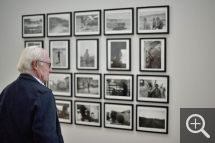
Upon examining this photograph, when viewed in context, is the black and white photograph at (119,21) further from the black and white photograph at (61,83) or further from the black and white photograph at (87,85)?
the black and white photograph at (61,83)

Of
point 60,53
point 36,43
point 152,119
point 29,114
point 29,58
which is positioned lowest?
point 152,119

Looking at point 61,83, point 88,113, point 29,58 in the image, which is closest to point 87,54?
point 61,83

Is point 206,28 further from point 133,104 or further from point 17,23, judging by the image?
point 17,23

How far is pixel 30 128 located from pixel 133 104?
1.63 metres

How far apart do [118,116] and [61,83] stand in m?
0.93

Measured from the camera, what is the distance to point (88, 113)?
3.37 meters

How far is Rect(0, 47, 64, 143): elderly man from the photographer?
1.67 m

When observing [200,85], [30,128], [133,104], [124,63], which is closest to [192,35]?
[200,85]

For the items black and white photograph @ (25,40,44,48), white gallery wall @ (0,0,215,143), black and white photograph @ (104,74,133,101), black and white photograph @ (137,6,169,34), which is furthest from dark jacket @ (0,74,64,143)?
black and white photograph @ (25,40,44,48)

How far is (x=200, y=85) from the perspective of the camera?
2.82m

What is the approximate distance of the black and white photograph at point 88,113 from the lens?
10.8 ft

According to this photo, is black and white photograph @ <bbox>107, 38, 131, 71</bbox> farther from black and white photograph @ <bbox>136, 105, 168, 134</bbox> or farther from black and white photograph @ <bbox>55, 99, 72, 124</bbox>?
black and white photograph @ <bbox>55, 99, 72, 124</bbox>

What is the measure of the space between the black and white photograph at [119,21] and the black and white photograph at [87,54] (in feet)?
0.80

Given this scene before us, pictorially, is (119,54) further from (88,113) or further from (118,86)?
(88,113)
